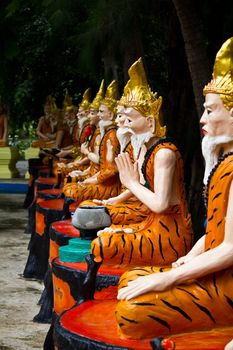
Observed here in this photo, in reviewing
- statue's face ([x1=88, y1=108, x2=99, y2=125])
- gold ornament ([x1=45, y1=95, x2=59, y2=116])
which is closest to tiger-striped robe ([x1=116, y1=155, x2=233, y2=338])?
statue's face ([x1=88, y1=108, x2=99, y2=125])

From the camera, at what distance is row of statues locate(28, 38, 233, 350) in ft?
10.4

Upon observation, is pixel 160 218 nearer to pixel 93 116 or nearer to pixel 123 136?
pixel 123 136

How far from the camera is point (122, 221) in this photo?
5.41m

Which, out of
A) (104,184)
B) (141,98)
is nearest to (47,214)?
(104,184)

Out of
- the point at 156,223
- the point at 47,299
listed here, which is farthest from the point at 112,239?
the point at 47,299

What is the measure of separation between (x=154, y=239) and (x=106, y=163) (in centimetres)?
241

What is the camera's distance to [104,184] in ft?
23.6

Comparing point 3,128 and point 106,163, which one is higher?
point 106,163

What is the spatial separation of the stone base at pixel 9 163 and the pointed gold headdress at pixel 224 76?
1375 cm

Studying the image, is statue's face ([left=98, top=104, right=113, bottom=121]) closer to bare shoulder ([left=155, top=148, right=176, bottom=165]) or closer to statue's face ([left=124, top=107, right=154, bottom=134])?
statue's face ([left=124, top=107, right=154, bottom=134])

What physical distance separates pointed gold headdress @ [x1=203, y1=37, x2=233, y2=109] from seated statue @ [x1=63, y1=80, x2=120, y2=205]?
11.0 feet

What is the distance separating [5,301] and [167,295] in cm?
371

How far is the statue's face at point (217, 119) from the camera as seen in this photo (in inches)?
132

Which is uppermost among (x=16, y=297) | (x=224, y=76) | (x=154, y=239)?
(x=224, y=76)
